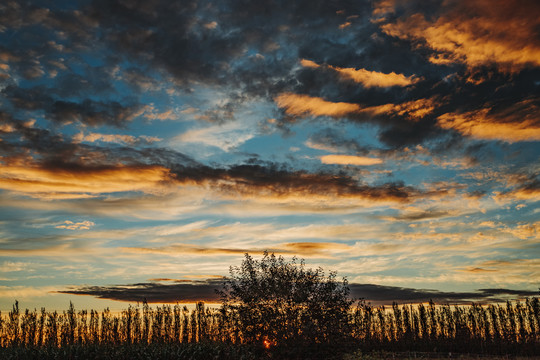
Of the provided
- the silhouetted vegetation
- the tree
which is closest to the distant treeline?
the silhouetted vegetation

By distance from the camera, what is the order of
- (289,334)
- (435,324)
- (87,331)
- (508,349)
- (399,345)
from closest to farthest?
(289,334)
(508,349)
(399,345)
(435,324)
(87,331)

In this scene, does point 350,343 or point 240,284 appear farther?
point 240,284

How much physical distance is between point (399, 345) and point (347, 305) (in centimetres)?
8440

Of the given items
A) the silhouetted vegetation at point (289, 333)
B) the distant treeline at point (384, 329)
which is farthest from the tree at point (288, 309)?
the distant treeline at point (384, 329)

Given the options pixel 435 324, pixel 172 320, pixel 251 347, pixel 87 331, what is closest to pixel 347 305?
pixel 251 347

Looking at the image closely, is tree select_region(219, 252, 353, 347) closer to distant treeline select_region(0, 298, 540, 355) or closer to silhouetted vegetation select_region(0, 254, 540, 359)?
silhouetted vegetation select_region(0, 254, 540, 359)

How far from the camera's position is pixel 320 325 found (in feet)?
98.1

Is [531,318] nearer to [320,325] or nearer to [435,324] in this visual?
[435,324]

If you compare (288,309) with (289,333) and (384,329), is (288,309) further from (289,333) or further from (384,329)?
(384,329)

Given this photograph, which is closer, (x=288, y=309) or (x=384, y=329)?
(x=288, y=309)

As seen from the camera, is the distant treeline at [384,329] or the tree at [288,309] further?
the distant treeline at [384,329]

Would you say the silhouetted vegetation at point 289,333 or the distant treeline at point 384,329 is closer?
the silhouetted vegetation at point 289,333

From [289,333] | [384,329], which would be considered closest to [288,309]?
[289,333]

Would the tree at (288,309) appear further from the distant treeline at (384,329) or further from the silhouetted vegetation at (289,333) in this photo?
the distant treeline at (384,329)
